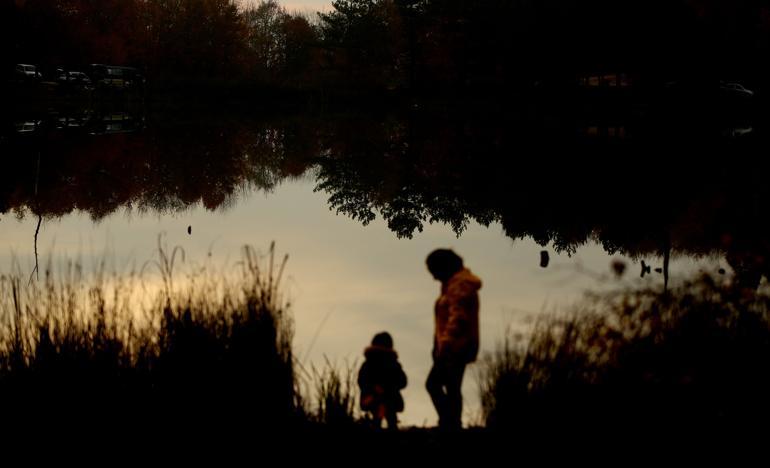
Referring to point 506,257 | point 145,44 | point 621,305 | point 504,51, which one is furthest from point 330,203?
point 145,44

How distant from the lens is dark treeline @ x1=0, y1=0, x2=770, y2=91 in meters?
51.8

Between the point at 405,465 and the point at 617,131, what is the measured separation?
4010cm

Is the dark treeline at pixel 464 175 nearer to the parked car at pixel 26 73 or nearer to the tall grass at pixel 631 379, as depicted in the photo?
the tall grass at pixel 631 379

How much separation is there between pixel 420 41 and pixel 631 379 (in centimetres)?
8626

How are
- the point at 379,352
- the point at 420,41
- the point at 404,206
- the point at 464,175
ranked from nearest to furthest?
the point at 379,352 → the point at 404,206 → the point at 464,175 → the point at 420,41

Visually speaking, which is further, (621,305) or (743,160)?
(743,160)

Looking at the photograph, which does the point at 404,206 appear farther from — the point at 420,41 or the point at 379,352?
the point at 420,41

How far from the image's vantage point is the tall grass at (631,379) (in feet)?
21.6

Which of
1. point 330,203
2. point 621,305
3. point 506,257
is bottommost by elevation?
point 621,305

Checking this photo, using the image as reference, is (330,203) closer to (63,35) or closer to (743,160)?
(743,160)

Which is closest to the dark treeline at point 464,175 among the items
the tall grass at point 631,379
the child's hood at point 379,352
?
the tall grass at point 631,379

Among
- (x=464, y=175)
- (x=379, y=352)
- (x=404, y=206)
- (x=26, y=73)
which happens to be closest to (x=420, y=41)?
(x=26, y=73)

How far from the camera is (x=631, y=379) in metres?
6.76

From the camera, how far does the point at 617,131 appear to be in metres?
44.6
